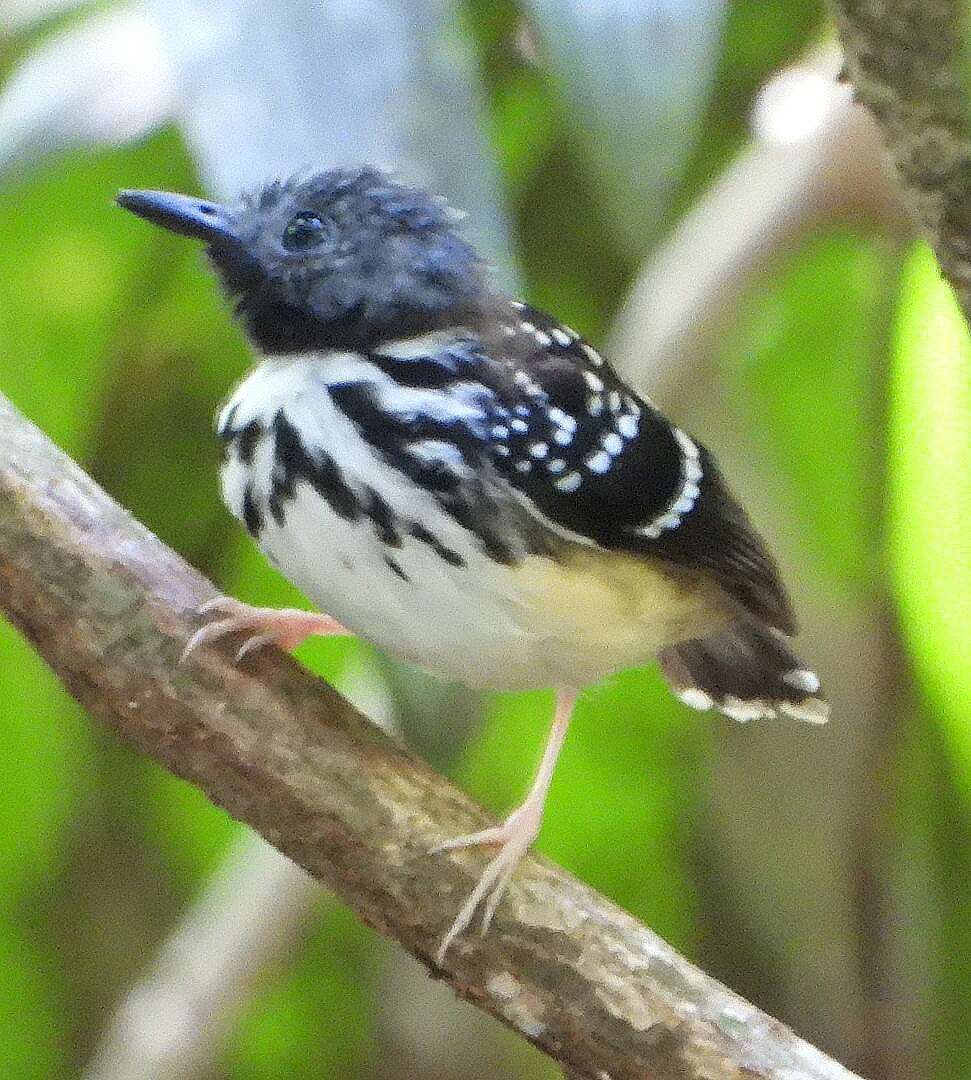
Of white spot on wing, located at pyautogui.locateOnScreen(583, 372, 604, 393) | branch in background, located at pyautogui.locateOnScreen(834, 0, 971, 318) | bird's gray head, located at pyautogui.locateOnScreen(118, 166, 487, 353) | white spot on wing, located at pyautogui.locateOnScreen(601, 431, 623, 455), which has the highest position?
branch in background, located at pyautogui.locateOnScreen(834, 0, 971, 318)

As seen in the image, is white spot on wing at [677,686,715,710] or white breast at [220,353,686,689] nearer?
white breast at [220,353,686,689]

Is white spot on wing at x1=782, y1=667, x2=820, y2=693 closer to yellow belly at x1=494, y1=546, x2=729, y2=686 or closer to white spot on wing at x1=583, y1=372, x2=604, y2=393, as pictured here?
yellow belly at x1=494, y1=546, x2=729, y2=686

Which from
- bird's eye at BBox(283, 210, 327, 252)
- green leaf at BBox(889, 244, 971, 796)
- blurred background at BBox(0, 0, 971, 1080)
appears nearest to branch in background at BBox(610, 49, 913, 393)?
blurred background at BBox(0, 0, 971, 1080)

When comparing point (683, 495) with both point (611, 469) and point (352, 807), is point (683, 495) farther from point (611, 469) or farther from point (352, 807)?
point (352, 807)

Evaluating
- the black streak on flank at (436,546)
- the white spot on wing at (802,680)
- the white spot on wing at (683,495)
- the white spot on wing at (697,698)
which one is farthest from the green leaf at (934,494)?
the black streak on flank at (436,546)

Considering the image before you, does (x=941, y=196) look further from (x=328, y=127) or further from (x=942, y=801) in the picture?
(x=942, y=801)

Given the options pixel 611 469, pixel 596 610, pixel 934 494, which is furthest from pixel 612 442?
pixel 934 494

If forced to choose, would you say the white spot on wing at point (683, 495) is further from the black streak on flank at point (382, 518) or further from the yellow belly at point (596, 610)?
the black streak on flank at point (382, 518)
